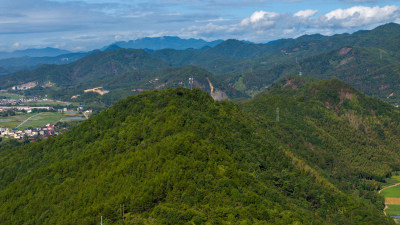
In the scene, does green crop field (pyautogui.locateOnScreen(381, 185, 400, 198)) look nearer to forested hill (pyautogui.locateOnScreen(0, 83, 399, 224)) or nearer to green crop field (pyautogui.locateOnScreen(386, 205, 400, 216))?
green crop field (pyautogui.locateOnScreen(386, 205, 400, 216))

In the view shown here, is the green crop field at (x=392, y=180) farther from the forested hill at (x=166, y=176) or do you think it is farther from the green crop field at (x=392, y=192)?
the forested hill at (x=166, y=176)

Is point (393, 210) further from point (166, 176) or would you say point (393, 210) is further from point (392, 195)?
point (166, 176)

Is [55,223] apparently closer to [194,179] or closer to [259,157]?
[194,179]

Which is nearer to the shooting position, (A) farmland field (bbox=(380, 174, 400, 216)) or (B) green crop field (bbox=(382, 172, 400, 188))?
(A) farmland field (bbox=(380, 174, 400, 216))

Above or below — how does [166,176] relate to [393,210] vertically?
above

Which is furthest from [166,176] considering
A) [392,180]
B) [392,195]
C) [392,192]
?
[392,180]

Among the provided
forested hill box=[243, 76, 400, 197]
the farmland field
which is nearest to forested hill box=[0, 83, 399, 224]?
the farmland field

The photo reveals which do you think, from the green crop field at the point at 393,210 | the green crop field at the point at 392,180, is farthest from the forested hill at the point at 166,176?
the green crop field at the point at 392,180

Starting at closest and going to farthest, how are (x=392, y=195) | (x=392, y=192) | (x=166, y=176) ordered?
1. (x=166, y=176)
2. (x=392, y=195)
3. (x=392, y=192)
